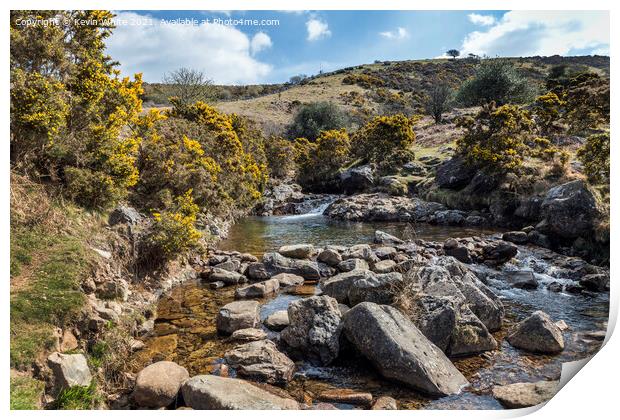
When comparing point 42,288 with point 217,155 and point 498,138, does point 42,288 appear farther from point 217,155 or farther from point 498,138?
point 498,138

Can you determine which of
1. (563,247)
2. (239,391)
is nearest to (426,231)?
(563,247)

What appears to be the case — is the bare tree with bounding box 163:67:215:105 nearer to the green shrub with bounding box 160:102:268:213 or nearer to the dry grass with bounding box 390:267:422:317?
the green shrub with bounding box 160:102:268:213

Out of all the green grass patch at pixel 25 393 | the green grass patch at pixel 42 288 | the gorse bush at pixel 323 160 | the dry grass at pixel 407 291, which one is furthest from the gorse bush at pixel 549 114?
the green grass patch at pixel 25 393

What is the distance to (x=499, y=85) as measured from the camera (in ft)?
163

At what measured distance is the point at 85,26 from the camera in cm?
1209

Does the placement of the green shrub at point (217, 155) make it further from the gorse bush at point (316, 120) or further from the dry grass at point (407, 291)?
the gorse bush at point (316, 120)

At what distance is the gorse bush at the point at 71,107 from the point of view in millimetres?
9539

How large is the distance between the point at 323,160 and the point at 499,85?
25.3m

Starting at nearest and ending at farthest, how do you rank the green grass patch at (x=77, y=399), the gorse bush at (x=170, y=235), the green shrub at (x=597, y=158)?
the green grass patch at (x=77, y=399), the gorse bush at (x=170, y=235), the green shrub at (x=597, y=158)

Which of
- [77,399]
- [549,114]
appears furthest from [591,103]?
[77,399]

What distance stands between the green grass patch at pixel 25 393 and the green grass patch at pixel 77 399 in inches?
11.6

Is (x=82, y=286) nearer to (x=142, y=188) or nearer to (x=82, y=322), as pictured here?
(x=82, y=322)

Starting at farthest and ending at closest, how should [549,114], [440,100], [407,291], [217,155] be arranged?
[440,100], [549,114], [217,155], [407,291]

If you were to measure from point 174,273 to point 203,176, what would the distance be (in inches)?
253
